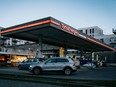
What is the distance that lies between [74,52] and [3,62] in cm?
5787

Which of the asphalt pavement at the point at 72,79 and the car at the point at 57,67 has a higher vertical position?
the car at the point at 57,67

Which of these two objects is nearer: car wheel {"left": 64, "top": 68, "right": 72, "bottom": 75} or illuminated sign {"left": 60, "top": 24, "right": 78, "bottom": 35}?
car wheel {"left": 64, "top": 68, "right": 72, "bottom": 75}

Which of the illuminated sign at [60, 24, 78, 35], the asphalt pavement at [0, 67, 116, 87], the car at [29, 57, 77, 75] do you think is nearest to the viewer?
the asphalt pavement at [0, 67, 116, 87]

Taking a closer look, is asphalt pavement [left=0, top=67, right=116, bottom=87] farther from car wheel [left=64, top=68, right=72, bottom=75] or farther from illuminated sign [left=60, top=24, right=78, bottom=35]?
illuminated sign [left=60, top=24, right=78, bottom=35]

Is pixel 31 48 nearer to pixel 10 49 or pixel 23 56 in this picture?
pixel 10 49

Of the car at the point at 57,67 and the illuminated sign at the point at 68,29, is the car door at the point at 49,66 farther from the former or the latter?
the illuminated sign at the point at 68,29

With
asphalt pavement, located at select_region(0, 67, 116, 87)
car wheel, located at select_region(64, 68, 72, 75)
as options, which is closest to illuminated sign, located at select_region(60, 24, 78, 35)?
car wheel, located at select_region(64, 68, 72, 75)

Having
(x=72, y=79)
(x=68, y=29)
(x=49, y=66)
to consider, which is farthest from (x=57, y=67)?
(x=68, y=29)

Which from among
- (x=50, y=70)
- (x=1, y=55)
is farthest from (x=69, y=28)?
(x=1, y=55)

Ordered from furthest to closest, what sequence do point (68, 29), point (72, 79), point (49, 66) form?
point (68, 29)
point (49, 66)
point (72, 79)

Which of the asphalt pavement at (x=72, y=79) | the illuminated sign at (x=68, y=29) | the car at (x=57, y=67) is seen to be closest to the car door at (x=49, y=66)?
the car at (x=57, y=67)

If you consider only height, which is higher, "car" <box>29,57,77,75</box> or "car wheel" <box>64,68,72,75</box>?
"car" <box>29,57,77,75</box>

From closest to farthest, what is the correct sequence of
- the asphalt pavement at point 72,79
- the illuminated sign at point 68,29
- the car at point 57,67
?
the asphalt pavement at point 72,79
the car at point 57,67
the illuminated sign at point 68,29

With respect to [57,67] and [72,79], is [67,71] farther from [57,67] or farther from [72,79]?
[72,79]
